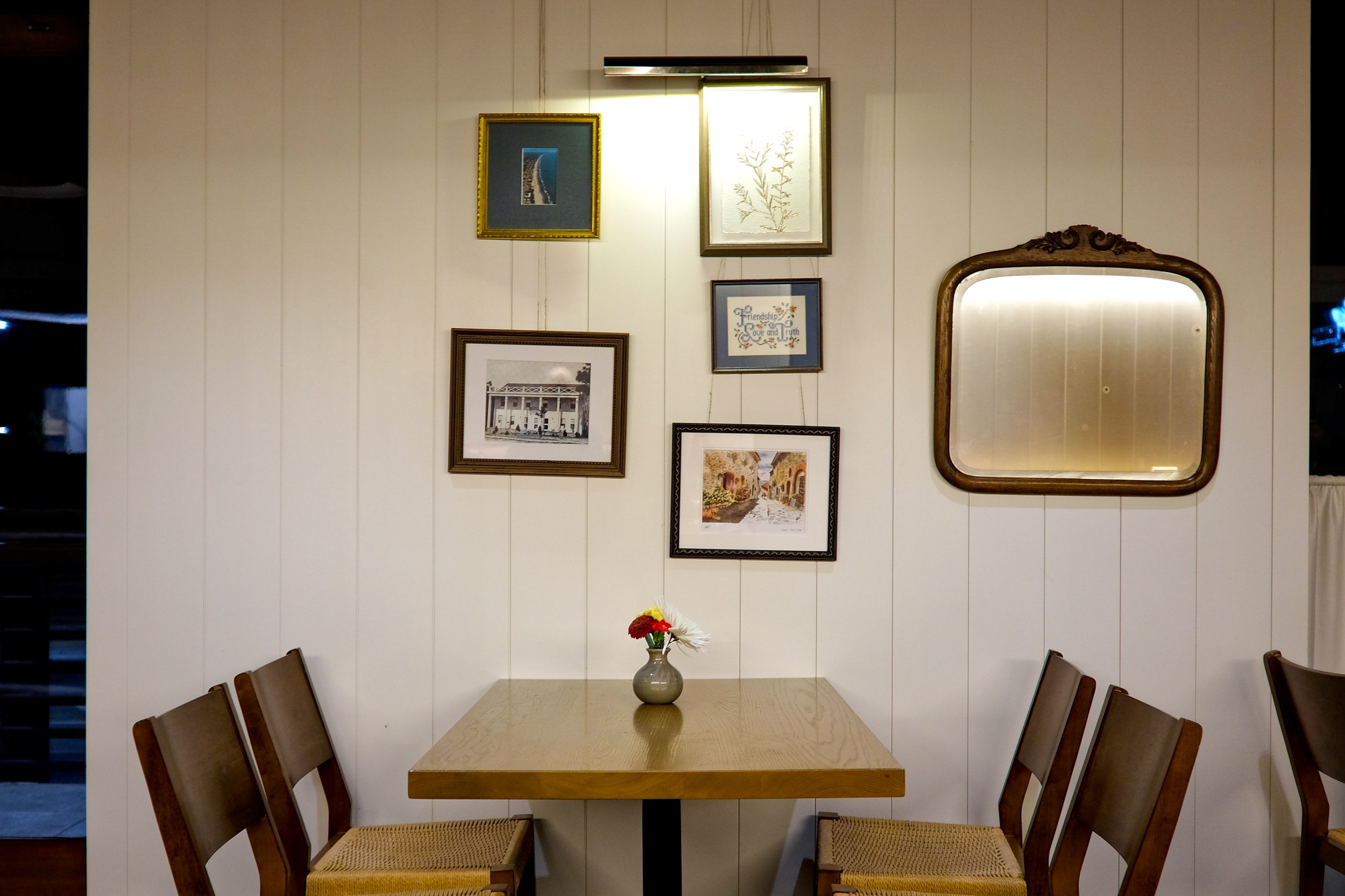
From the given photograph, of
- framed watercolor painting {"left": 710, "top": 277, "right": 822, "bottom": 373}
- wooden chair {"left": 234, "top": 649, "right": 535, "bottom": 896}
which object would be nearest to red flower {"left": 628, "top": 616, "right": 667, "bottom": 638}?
wooden chair {"left": 234, "top": 649, "right": 535, "bottom": 896}

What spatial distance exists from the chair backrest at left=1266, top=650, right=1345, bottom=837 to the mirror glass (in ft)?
1.82

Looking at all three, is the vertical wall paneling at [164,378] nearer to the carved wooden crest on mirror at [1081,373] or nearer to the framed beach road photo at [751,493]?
the framed beach road photo at [751,493]

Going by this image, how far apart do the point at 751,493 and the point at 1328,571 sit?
162 centimetres

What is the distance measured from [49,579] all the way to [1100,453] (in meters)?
2.93

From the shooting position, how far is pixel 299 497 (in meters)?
2.30

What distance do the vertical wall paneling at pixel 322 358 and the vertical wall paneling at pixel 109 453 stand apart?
430 millimetres

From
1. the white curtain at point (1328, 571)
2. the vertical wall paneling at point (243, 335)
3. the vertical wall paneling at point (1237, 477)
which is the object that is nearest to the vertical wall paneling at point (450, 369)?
the vertical wall paneling at point (243, 335)

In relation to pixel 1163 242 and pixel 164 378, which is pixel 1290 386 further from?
pixel 164 378

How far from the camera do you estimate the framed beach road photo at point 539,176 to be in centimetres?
229

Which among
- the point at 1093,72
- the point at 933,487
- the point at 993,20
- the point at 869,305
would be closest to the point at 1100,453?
the point at 933,487

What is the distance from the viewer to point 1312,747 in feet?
6.90

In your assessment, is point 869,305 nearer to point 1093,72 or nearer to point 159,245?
point 1093,72

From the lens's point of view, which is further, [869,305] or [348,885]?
[869,305]

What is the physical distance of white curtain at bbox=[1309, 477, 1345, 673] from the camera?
2361 mm
